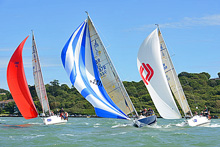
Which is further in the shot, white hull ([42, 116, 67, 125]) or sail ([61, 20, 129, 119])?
white hull ([42, 116, 67, 125])

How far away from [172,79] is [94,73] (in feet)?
22.4

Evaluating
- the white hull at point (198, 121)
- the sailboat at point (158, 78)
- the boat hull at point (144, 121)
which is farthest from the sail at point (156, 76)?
the white hull at point (198, 121)

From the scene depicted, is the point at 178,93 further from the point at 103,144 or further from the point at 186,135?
the point at 103,144

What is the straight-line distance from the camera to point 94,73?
27.1m

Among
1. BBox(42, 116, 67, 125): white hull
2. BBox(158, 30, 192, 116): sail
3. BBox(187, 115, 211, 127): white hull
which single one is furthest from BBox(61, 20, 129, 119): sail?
BBox(42, 116, 67, 125): white hull

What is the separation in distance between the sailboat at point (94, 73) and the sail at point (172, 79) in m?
4.98

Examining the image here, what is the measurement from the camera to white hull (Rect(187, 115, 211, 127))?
30.4m

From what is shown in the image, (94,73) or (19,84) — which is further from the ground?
(19,84)

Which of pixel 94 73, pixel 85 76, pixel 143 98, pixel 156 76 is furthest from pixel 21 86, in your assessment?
pixel 143 98

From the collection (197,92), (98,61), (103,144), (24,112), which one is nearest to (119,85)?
(98,61)

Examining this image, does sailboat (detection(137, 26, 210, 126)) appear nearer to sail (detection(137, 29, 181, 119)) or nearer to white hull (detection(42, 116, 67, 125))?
sail (detection(137, 29, 181, 119))

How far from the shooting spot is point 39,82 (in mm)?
35781

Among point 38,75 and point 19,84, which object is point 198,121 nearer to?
point 38,75

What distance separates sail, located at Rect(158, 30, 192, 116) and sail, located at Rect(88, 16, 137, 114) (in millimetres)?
5050
